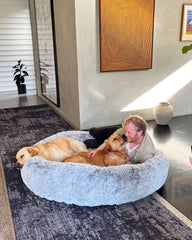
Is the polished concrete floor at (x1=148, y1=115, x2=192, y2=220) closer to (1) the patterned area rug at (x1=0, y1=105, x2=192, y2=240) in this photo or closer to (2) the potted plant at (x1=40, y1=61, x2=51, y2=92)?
(1) the patterned area rug at (x1=0, y1=105, x2=192, y2=240)

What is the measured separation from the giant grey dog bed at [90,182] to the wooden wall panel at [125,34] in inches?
81.6

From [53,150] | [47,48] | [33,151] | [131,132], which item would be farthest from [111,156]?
[47,48]

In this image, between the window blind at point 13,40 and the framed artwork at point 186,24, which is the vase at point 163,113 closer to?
the framed artwork at point 186,24

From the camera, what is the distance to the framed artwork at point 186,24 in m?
3.94

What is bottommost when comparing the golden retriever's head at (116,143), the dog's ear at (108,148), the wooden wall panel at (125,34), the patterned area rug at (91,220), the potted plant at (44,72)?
the patterned area rug at (91,220)

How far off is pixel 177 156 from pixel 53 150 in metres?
1.42

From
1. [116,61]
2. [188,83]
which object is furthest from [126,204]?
[188,83]

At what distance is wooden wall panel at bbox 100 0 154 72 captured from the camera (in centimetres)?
344

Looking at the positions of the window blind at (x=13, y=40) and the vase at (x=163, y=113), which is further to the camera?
the window blind at (x=13, y=40)

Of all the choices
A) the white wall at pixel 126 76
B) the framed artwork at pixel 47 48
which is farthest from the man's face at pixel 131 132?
the framed artwork at pixel 47 48

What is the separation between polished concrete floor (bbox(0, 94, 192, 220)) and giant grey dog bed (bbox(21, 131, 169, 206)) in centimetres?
26

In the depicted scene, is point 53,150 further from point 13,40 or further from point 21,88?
point 13,40

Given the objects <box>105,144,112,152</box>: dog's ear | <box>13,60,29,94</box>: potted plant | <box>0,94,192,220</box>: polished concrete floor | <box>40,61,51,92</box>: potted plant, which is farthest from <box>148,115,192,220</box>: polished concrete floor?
<box>13,60,29,94</box>: potted plant

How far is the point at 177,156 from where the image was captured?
2789mm
